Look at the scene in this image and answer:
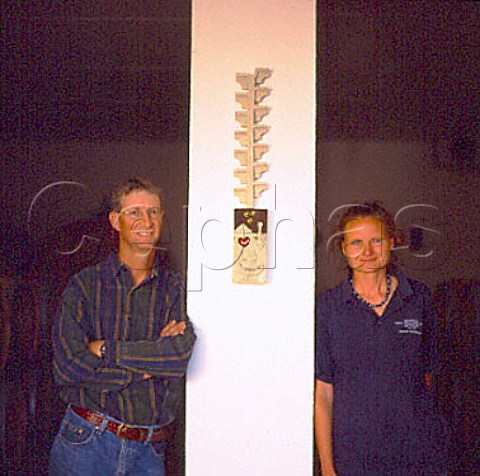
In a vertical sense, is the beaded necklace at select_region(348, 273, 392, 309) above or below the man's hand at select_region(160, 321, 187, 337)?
above

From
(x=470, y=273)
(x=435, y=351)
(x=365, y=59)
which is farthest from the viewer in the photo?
(x=365, y=59)

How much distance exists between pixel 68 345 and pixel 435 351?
1.05 metres

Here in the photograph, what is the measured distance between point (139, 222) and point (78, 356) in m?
0.41

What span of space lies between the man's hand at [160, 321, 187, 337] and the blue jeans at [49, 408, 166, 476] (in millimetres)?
290

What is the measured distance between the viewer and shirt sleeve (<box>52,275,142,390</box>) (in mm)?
1656

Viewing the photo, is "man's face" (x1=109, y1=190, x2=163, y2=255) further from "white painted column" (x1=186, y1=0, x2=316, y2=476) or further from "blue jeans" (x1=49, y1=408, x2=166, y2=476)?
"blue jeans" (x1=49, y1=408, x2=166, y2=476)

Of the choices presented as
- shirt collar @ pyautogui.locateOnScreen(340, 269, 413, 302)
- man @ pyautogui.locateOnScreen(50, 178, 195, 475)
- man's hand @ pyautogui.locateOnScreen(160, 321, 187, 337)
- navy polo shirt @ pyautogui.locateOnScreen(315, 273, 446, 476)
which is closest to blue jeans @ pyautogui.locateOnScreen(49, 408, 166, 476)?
man @ pyautogui.locateOnScreen(50, 178, 195, 475)

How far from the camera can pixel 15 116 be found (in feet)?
6.47

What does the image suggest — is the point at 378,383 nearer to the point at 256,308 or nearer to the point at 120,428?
the point at 256,308

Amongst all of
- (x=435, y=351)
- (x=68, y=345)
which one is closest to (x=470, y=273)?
(x=435, y=351)

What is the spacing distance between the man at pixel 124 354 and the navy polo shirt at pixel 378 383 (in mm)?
427

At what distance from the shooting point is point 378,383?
1729 mm

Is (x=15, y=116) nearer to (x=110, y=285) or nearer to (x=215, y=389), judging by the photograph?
(x=110, y=285)

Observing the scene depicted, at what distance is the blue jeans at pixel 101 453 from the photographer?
1.68 meters
